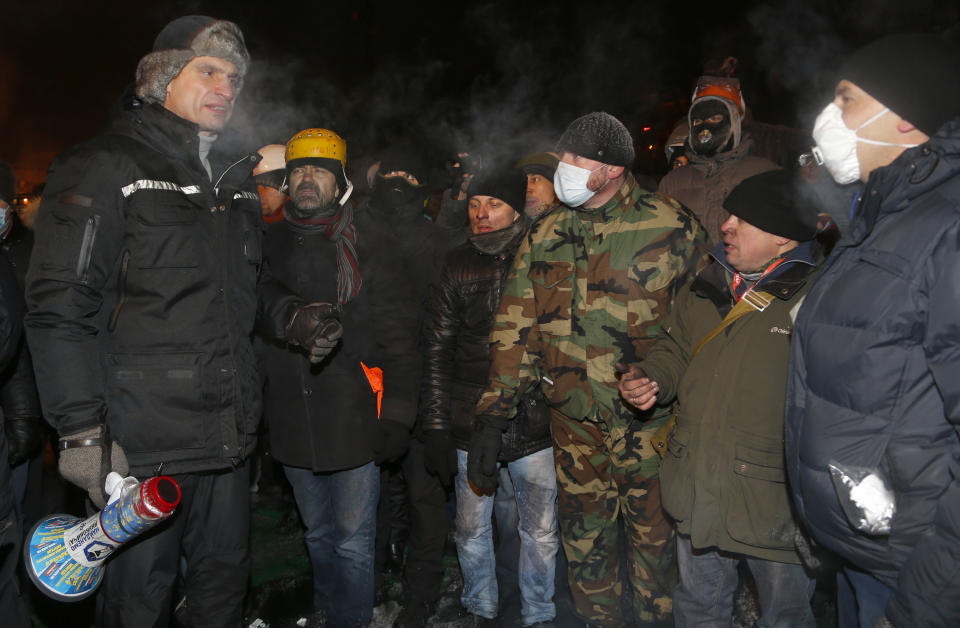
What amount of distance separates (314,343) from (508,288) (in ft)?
3.73

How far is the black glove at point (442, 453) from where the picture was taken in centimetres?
371

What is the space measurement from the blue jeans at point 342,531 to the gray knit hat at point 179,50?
209 cm

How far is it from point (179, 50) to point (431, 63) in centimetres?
1014

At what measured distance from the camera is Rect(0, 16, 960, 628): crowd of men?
1.84 meters

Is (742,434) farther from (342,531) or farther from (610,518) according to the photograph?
(342,531)

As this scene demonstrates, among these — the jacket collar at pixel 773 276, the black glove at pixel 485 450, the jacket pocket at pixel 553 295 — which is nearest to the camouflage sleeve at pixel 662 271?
the jacket collar at pixel 773 276

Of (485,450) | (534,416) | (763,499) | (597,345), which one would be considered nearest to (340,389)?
(485,450)

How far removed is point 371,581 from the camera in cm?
370

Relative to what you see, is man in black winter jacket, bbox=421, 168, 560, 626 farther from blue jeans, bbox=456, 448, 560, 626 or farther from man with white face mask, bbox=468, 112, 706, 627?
man with white face mask, bbox=468, 112, 706, 627

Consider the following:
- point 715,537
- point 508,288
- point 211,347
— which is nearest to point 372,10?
point 508,288

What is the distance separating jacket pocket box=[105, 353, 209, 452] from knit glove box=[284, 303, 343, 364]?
51 centimetres

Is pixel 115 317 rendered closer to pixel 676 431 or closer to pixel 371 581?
pixel 371 581

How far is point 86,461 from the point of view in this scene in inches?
91.6

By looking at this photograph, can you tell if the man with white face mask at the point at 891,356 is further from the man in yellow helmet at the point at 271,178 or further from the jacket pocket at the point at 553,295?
the man in yellow helmet at the point at 271,178
